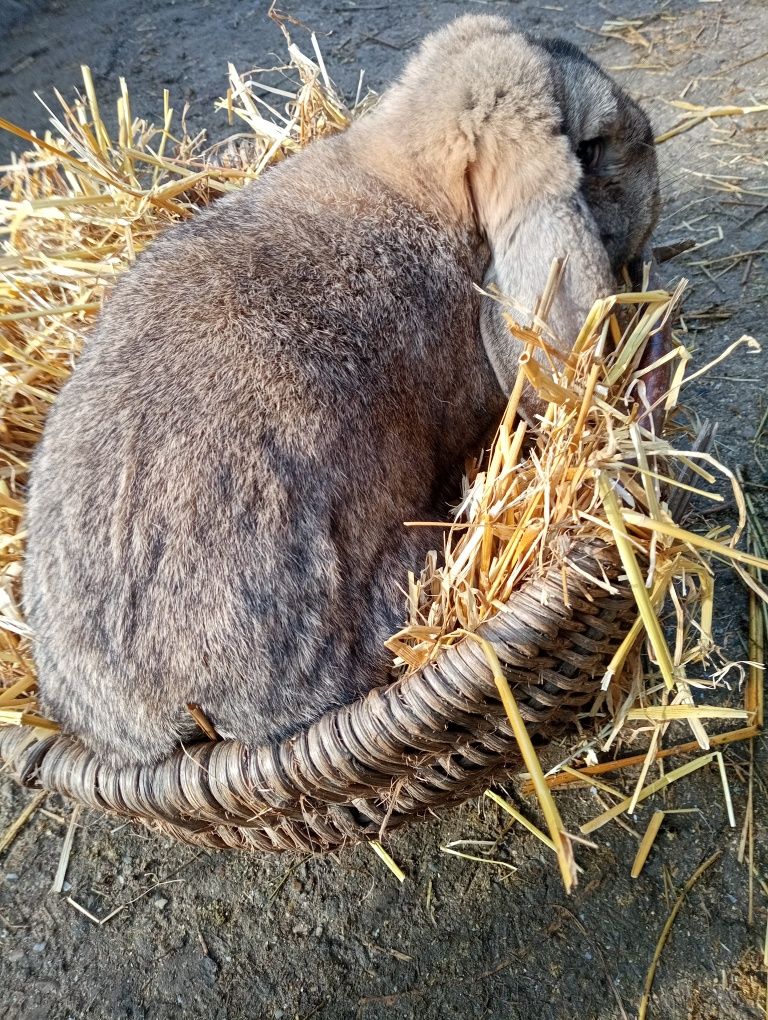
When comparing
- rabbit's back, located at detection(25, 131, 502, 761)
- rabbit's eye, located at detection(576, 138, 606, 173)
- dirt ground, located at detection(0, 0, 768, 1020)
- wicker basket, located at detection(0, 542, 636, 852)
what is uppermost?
rabbit's eye, located at detection(576, 138, 606, 173)

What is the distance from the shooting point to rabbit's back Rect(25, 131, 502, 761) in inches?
70.8

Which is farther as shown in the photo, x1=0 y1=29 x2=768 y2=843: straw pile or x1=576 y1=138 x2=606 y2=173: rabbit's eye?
x1=576 y1=138 x2=606 y2=173: rabbit's eye

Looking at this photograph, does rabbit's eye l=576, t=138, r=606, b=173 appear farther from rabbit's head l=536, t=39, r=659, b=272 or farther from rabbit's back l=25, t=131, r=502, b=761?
rabbit's back l=25, t=131, r=502, b=761

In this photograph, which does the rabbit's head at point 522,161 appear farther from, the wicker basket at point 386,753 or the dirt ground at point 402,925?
the dirt ground at point 402,925

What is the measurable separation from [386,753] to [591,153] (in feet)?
5.21

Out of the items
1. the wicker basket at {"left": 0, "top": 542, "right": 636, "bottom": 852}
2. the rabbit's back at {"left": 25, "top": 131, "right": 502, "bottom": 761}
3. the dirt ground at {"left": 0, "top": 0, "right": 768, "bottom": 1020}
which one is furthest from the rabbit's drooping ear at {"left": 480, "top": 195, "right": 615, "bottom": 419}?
the dirt ground at {"left": 0, "top": 0, "right": 768, "bottom": 1020}

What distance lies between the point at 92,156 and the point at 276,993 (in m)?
2.51

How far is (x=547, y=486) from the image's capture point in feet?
6.03

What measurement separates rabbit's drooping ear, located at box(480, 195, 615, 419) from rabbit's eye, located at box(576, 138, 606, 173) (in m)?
0.22

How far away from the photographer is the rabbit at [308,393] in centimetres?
180

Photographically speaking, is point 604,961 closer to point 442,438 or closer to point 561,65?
point 442,438

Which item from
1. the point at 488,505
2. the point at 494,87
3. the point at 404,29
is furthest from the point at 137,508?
the point at 404,29

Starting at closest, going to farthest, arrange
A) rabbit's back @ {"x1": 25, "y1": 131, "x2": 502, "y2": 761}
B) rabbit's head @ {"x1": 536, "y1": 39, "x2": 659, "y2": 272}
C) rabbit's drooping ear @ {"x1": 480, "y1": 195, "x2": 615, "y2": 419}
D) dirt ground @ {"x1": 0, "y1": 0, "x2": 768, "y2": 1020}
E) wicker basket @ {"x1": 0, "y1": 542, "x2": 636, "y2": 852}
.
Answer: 1. wicker basket @ {"x1": 0, "y1": 542, "x2": 636, "y2": 852}
2. rabbit's back @ {"x1": 25, "y1": 131, "x2": 502, "y2": 761}
3. dirt ground @ {"x1": 0, "y1": 0, "x2": 768, "y2": 1020}
4. rabbit's drooping ear @ {"x1": 480, "y1": 195, "x2": 615, "y2": 419}
5. rabbit's head @ {"x1": 536, "y1": 39, "x2": 659, "y2": 272}

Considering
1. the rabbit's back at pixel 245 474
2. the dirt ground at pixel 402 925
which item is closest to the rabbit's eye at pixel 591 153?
the rabbit's back at pixel 245 474
